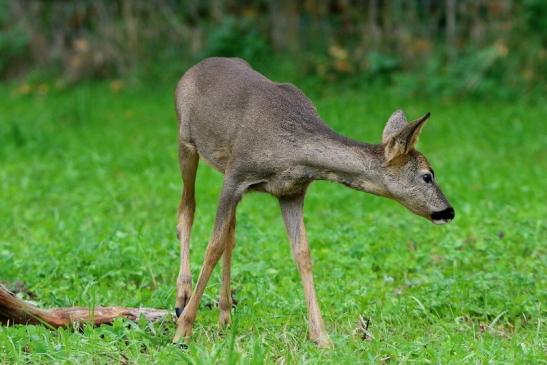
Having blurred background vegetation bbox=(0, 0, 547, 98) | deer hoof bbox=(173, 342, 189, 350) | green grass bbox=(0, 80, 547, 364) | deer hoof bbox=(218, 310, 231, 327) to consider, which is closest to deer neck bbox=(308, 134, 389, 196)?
green grass bbox=(0, 80, 547, 364)

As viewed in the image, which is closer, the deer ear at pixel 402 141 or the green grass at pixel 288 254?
the deer ear at pixel 402 141

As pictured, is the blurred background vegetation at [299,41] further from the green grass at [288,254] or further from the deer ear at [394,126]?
the deer ear at [394,126]

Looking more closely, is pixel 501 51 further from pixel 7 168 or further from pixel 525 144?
pixel 7 168

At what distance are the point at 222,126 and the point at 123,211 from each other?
140 inches

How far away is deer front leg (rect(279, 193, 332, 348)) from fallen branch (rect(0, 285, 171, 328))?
88 centimetres

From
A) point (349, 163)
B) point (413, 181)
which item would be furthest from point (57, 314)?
point (413, 181)

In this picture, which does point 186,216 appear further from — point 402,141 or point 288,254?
point 402,141

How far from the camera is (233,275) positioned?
724 cm

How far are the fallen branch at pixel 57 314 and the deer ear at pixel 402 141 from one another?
1.67m

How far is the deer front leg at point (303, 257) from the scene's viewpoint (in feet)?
19.0

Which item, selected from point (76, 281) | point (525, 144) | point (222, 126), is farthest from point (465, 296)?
point (525, 144)

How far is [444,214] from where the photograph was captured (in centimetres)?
563

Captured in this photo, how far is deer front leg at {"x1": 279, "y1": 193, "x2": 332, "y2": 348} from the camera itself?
5801 millimetres

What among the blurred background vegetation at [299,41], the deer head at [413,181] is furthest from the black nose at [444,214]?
the blurred background vegetation at [299,41]
